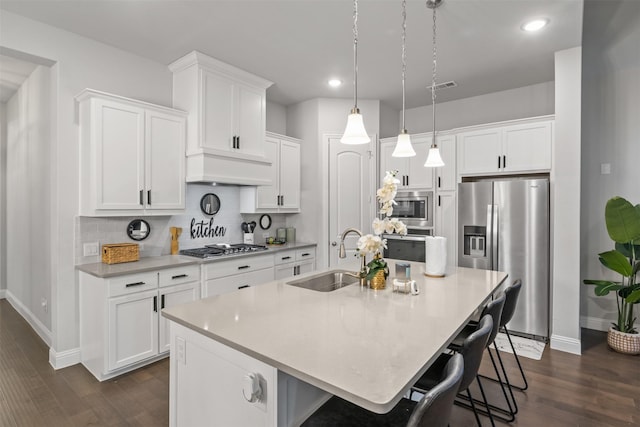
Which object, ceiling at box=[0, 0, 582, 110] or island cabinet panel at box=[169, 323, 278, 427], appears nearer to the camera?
island cabinet panel at box=[169, 323, 278, 427]

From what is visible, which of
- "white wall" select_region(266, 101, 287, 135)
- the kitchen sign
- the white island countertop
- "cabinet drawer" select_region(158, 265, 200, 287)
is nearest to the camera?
the white island countertop

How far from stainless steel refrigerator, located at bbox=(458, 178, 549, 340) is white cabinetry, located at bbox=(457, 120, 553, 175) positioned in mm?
204

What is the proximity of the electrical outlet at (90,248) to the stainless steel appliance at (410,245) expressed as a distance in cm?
321

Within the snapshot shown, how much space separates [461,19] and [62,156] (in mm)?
3442

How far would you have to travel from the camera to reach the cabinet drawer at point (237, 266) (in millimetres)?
3303

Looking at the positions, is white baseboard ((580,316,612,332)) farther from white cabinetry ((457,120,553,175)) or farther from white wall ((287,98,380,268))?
white wall ((287,98,380,268))

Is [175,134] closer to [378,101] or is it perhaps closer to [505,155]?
[378,101]

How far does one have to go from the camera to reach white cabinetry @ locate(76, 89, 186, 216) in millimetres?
2854

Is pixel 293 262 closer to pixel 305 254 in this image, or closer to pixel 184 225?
pixel 305 254

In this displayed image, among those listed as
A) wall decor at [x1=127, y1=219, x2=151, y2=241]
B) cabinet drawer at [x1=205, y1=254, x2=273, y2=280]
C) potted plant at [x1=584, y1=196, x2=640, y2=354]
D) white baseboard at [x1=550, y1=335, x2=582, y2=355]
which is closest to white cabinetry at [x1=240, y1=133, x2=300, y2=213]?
cabinet drawer at [x1=205, y1=254, x2=273, y2=280]

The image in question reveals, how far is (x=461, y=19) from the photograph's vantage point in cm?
272

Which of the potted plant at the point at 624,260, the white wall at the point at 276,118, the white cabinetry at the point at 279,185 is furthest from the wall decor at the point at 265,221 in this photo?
the potted plant at the point at 624,260

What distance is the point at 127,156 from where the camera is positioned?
9.85 feet

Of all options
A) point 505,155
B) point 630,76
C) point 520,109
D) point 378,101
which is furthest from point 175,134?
point 630,76
